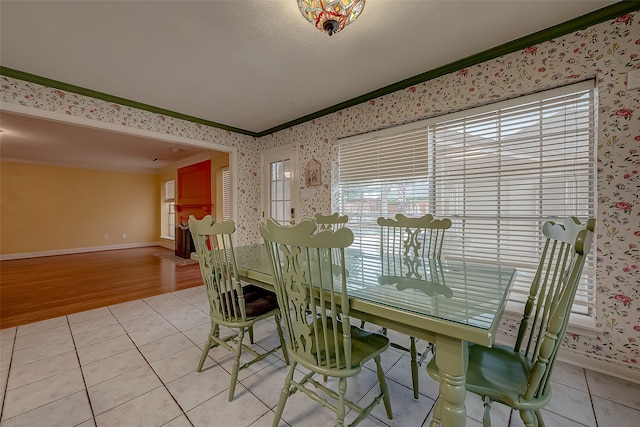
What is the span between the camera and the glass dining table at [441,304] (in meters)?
0.92

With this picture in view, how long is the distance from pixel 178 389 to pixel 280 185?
2950mm

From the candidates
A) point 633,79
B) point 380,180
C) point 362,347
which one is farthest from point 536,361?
point 380,180

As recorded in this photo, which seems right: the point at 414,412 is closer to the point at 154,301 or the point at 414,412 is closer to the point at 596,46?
the point at 596,46

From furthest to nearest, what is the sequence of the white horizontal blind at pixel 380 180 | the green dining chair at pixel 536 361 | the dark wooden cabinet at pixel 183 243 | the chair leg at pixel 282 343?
the dark wooden cabinet at pixel 183 243
the white horizontal blind at pixel 380 180
the chair leg at pixel 282 343
the green dining chair at pixel 536 361

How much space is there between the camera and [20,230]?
5883mm

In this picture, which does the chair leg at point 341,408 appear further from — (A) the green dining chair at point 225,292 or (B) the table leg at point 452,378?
(A) the green dining chair at point 225,292

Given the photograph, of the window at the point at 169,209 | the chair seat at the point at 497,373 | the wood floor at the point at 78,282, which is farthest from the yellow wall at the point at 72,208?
the chair seat at the point at 497,373

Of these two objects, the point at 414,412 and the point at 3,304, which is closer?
the point at 414,412

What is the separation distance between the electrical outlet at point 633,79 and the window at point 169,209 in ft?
27.5

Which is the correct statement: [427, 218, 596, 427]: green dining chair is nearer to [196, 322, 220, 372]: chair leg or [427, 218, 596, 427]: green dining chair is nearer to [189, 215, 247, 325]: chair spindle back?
[189, 215, 247, 325]: chair spindle back

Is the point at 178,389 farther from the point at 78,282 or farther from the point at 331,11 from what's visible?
the point at 78,282

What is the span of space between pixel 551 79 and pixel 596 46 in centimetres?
27

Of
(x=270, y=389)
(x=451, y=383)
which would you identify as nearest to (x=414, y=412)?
(x=451, y=383)

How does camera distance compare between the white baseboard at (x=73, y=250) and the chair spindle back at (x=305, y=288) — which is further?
the white baseboard at (x=73, y=250)
